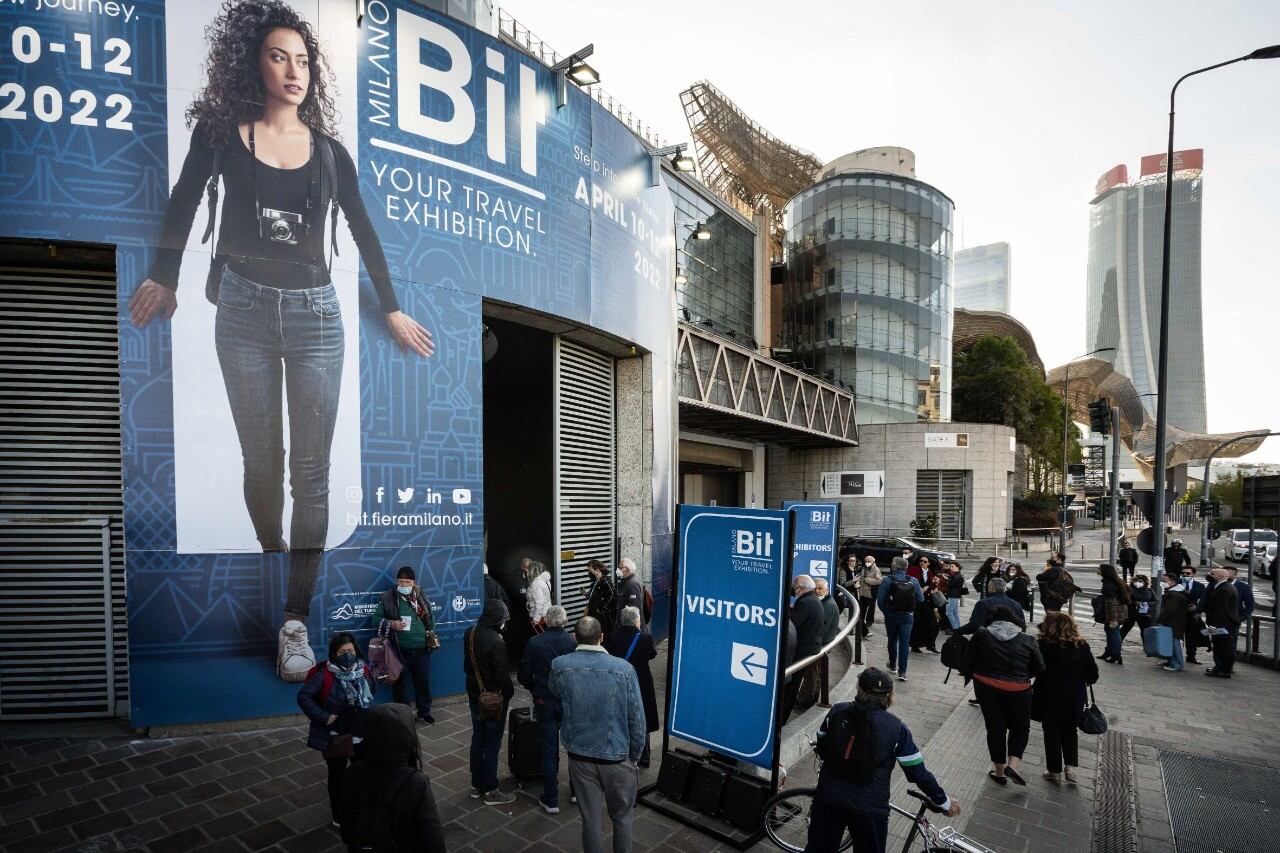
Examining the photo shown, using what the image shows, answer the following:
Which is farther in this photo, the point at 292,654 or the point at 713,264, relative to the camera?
the point at 713,264

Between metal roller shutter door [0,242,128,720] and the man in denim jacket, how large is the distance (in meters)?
6.16

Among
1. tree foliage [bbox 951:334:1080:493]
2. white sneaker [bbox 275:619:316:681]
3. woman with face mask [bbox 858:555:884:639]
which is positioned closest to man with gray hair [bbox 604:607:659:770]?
white sneaker [bbox 275:619:316:681]

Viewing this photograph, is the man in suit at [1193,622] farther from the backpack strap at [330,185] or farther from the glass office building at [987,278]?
the glass office building at [987,278]

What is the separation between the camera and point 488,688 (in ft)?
17.3

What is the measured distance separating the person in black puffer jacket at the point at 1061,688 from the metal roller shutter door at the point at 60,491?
986 centimetres

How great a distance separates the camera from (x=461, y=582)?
26.0ft

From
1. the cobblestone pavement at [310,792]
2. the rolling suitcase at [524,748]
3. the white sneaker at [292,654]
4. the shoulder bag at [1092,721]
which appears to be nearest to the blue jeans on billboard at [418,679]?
the cobblestone pavement at [310,792]

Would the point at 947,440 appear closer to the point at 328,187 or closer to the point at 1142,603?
the point at 1142,603

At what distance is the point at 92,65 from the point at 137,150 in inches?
36.3

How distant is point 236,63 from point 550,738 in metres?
7.89

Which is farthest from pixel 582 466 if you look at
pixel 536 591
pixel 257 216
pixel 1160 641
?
pixel 1160 641

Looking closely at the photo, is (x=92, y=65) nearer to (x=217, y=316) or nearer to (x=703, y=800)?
(x=217, y=316)

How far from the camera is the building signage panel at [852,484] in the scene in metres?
30.8

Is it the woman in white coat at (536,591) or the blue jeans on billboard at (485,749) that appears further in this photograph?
the woman in white coat at (536,591)
